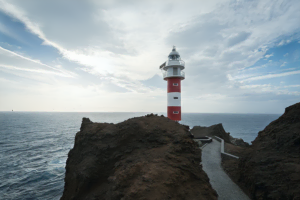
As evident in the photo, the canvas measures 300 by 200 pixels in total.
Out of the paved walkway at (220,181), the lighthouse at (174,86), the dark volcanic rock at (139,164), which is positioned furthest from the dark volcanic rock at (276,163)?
the lighthouse at (174,86)

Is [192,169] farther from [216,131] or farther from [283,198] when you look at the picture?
[216,131]

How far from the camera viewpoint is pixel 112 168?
681cm

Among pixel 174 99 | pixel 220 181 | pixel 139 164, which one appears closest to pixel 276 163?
pixel 220 181

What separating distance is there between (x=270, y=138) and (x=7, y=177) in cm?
2576

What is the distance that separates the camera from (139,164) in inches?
225

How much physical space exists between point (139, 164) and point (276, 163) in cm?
595

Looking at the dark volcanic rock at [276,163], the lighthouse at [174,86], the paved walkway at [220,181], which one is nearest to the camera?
the dark volcanic rock at [276,163]

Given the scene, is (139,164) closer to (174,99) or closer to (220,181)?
(220,181)

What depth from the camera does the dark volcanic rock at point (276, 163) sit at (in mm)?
5695

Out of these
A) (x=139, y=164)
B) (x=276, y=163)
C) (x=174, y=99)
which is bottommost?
(x=276, y=163)

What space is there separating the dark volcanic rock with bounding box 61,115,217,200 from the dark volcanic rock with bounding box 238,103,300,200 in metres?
2.64

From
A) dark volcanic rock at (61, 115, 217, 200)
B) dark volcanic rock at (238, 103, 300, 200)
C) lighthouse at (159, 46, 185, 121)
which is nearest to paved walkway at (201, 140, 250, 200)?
dark volcanic rock at (238, 103, 300, 200)

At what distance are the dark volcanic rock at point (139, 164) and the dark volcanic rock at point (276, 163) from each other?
8.65 ft

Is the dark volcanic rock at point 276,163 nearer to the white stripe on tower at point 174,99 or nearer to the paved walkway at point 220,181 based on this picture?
the paved walkway at point 220,181
